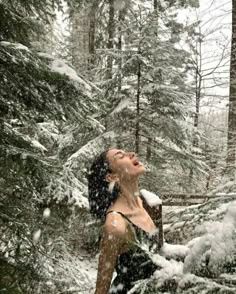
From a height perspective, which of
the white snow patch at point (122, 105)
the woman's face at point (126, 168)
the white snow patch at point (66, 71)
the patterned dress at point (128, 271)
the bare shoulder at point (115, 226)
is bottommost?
the patterned dress at point (128, 271)

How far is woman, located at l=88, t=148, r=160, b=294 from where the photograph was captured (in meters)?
2.24

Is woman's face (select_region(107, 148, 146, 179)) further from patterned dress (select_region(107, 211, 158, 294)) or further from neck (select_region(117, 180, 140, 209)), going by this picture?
patterned dress (select_region(107, 211, 158, 294))

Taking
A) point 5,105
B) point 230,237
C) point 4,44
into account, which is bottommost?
point 230,237

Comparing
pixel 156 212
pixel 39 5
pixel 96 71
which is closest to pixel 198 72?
pixel 96 71

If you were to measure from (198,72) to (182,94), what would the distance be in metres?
13.1

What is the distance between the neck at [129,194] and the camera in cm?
268

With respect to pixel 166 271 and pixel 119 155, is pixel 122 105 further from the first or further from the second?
pixel 166 271

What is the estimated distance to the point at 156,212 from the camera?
258 centimetres

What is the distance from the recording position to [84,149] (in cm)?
1205

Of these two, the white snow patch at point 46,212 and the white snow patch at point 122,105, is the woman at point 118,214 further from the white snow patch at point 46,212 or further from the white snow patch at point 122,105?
the white snow patch at point 122,105

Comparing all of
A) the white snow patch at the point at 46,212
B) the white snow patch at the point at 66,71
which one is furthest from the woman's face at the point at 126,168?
the white snow patch at the point at 46,212

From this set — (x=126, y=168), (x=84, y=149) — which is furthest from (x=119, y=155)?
(x=84, y=149)

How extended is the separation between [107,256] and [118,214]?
0.29 m

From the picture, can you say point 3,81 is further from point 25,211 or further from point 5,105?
point 25,211
